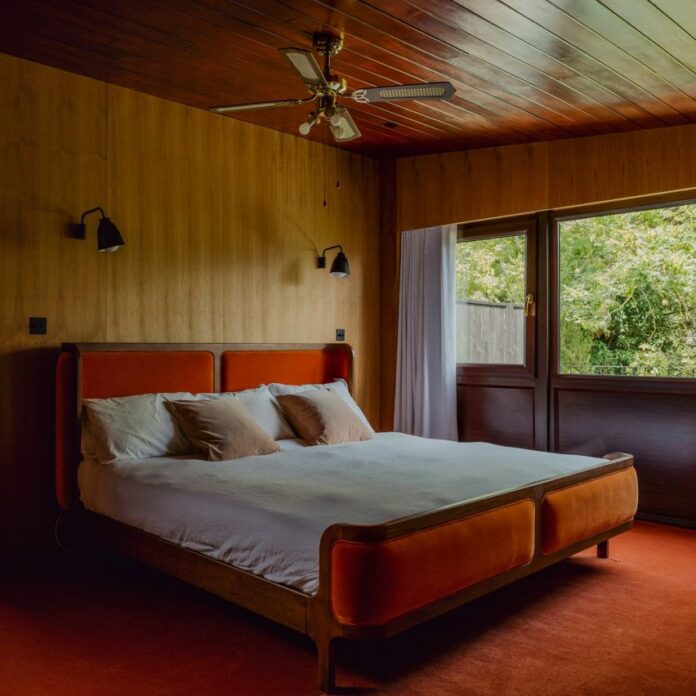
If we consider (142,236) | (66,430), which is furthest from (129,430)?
(142,236)

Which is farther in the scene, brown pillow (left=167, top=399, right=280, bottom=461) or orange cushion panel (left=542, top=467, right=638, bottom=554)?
brown pillow (left=167, top=399, right=280, bottom=461)

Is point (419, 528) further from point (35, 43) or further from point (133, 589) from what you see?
point (35, 43)

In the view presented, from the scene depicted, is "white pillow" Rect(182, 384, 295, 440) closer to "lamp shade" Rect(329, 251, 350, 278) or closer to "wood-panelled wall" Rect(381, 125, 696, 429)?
"lamp shade" Rect(329, 251, 350, 278)

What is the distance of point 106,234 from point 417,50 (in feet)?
6.21

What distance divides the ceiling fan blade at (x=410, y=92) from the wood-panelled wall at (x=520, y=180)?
2052 mm

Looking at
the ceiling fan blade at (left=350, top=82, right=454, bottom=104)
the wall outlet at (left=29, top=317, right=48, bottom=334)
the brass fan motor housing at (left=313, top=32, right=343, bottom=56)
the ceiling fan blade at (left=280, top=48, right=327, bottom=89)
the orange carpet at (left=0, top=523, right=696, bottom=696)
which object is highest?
the brass fan motor housing at (left=313, top=32, right=343, bottom=56)

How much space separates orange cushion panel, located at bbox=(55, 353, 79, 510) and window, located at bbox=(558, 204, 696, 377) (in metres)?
3.21

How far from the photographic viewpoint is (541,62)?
3.48m

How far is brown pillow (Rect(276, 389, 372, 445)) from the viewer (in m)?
4.19

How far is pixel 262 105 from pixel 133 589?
2353 millimetres

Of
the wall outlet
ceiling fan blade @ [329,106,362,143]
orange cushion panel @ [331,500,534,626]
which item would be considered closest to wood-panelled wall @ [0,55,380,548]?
the wall outlet

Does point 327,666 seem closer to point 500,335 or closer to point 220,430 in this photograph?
point 220,430

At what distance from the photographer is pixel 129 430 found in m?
3.63

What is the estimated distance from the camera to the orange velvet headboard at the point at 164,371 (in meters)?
3.69
